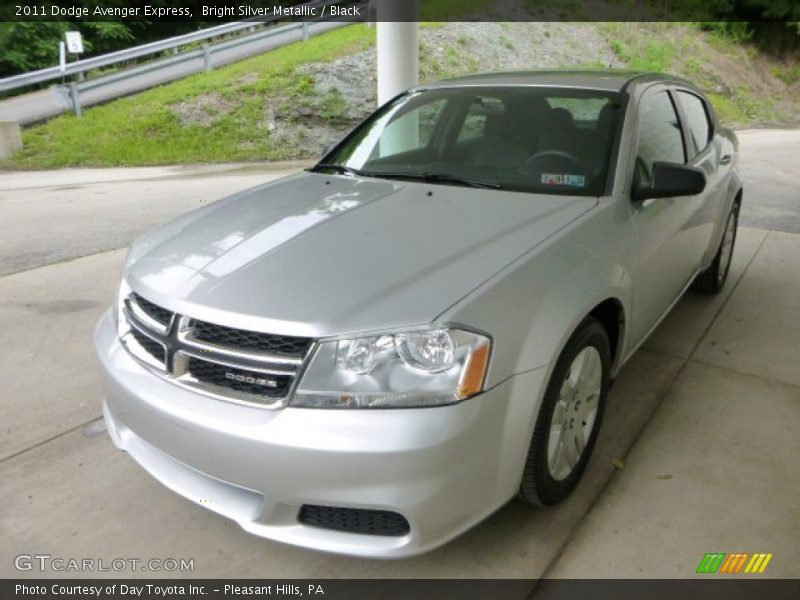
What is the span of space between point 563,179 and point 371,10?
55.4 feet

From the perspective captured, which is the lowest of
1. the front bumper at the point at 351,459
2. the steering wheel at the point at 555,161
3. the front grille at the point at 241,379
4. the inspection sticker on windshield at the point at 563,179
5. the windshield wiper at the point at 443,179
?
the front bumper at the point at 351,459

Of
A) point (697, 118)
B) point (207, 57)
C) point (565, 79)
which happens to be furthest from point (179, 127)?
point (565, 79)

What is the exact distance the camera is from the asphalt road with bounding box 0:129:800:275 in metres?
6.41

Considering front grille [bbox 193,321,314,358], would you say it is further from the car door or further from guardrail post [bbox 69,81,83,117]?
guardrail post [bbox 69,81,83,117]

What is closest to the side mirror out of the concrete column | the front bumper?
the front bumper

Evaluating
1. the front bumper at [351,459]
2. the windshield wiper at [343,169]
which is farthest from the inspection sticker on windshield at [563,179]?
the front bumper at [351,459]

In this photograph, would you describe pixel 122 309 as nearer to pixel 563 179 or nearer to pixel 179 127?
pixel 563 179

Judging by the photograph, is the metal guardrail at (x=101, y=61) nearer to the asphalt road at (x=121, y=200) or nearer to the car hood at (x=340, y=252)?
the asphalt road at (x=121, y=200)

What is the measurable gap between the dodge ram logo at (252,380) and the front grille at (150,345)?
31 centimetres

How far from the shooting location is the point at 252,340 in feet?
6.91

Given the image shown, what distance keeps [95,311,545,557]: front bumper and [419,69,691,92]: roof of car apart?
74.2 inches

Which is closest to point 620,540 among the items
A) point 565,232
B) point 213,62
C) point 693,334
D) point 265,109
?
point 565,232

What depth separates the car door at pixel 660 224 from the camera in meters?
3.07

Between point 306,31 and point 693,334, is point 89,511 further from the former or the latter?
point 306,31
